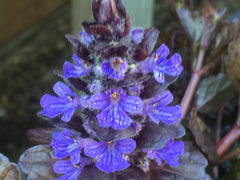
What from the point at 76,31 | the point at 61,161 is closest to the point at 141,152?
the point at 61,161

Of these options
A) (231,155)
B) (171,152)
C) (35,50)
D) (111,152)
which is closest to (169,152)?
(171,152)

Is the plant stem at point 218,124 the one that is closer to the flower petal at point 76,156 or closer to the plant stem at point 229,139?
the plant stem at point 229,139

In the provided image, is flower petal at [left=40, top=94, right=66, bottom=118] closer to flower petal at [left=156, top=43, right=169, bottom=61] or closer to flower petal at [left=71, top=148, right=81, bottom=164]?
flower petal at [left=71, top=148, right=81, bottom=164]

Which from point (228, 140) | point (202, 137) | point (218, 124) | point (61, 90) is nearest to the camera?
point (61, 90)

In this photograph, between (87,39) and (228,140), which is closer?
(87,39)

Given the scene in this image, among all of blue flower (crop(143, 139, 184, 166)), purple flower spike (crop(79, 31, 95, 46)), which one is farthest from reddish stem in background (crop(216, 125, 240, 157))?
purple flower spike (crop(79, 31, 95, 46))

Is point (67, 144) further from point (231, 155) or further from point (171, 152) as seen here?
point (231, 155)
